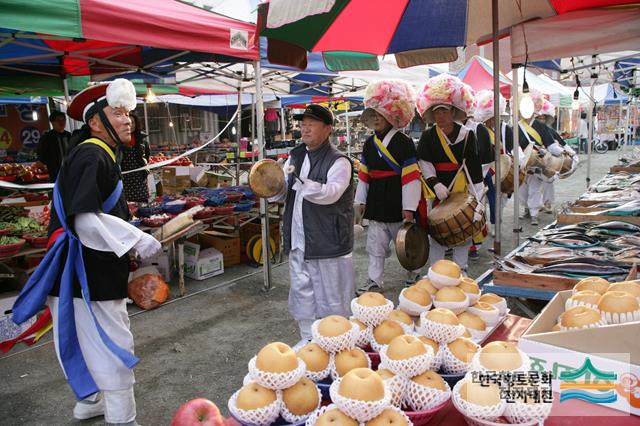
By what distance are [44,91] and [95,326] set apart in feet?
25.1

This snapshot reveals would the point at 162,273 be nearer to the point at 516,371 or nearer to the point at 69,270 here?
the point at 69,270

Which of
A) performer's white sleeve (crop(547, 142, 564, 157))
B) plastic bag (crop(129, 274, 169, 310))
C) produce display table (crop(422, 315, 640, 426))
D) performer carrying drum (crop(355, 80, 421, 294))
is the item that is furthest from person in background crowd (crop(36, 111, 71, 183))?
performer's white sleeve (crop(547, 142, 564, 157))

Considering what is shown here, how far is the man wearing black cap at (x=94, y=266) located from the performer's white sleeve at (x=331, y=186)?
1.22 m

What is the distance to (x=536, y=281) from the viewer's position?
9.22ft

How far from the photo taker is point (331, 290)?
374cm

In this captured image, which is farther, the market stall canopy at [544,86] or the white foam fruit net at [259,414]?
the market stall canopy at [544,86]

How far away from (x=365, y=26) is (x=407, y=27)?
0.54m

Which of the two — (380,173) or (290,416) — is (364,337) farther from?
(380,173)

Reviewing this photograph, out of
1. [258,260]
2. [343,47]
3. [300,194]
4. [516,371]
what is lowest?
[258,260]

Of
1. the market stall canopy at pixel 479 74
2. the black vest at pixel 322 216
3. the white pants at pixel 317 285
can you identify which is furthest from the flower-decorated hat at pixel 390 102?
the market stall canopy at pixel 479 74

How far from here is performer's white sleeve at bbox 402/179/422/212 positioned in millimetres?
4730

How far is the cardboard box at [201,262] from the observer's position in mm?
5922

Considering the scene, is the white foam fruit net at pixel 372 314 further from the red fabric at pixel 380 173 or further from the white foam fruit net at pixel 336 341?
the red fabric at pixel 380 173

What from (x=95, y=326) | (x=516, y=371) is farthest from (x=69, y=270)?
(x=516, y=371)
